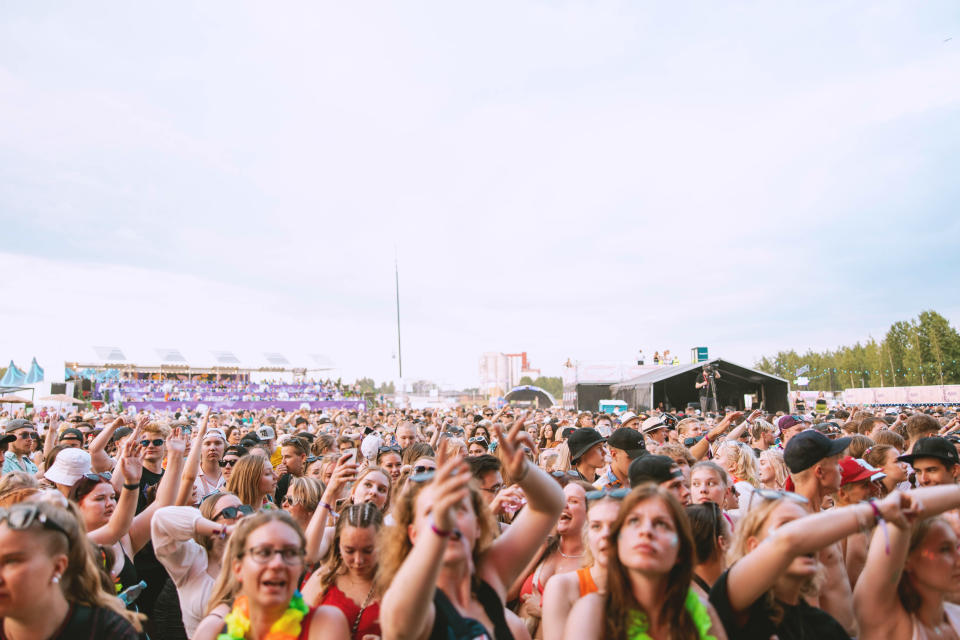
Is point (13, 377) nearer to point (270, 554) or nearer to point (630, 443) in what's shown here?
point (630, 443)

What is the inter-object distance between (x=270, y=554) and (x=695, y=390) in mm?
27008

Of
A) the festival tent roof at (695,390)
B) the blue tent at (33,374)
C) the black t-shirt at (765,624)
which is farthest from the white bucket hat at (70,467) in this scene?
the blue tent at (33,374)

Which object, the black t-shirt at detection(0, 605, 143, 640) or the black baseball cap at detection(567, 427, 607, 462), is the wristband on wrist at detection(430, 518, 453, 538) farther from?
the black baseball cap at detection(567, 427, 607, 462)

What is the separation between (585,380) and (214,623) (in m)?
31.0

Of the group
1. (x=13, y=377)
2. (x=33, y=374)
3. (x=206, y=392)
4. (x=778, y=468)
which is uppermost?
(x=33, y=374)

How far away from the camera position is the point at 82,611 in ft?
7.19

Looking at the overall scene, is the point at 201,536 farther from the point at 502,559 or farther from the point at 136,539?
the point at 502,559

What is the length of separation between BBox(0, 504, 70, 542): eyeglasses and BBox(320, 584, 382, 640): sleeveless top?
1187 millimetres

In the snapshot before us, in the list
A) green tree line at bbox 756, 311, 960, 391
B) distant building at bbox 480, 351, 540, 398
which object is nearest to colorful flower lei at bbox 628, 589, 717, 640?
green tree line at bbox 756, 311, 960, 391

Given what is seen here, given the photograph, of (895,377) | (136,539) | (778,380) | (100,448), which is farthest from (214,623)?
(895,377)

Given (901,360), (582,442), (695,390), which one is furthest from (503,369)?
(582,442)

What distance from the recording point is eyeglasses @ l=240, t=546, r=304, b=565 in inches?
87.1

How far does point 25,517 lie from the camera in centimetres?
211

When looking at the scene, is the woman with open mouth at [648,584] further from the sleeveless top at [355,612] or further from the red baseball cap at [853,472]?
the red baseball cap at [853,472]
